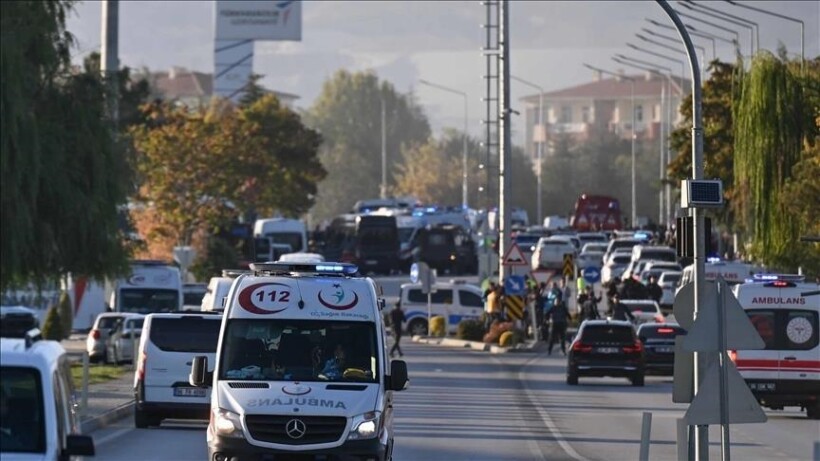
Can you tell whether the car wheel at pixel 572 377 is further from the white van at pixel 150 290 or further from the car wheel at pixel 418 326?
the car wheel at pixel 418 326

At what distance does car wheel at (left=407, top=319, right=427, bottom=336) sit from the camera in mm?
57250

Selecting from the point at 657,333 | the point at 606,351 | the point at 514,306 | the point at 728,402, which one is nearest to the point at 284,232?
the point at 514,306

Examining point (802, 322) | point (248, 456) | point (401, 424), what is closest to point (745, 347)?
point (248, 456)

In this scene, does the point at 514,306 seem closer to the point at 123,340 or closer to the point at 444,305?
the point at 444,305

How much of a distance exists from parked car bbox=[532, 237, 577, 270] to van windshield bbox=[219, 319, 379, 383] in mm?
61689

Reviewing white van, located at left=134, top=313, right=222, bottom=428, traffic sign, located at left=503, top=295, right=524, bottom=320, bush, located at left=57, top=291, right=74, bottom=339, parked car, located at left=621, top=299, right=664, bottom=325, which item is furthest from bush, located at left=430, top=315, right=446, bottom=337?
white van, located at left=134, top=313, right=222, bottom=428

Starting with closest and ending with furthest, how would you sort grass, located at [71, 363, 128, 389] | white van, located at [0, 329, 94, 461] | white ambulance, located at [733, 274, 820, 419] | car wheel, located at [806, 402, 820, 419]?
white van, located at [0, 329, 94, 461], white ambulance, located at [733, 274, 820, 419], car wheel, located at [806, 402, 820, 419], grass, located at [71, 363, 128, 389]

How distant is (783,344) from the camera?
2942 cm

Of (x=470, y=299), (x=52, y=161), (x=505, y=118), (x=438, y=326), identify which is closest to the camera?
(x=52, y=161)

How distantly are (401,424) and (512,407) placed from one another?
464cm

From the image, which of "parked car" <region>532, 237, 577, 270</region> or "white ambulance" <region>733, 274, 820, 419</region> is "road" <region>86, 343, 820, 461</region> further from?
"parked car" <region>532, 237, 577, 270</region>

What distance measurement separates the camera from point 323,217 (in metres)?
189

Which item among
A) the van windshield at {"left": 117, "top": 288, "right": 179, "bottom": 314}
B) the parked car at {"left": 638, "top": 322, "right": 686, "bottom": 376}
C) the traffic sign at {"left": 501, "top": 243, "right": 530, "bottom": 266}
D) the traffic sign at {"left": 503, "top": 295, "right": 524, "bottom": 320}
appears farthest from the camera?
the traffic sign at {"left": 501, "top": 243, "right": 530, "bottom": 266}

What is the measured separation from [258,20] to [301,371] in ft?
393
